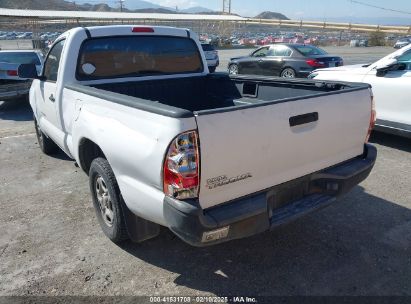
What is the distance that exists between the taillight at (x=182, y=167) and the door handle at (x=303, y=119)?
2.82 ft

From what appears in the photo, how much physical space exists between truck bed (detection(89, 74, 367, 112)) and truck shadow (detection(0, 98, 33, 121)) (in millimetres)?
5980

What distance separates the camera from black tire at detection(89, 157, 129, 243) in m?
3.18

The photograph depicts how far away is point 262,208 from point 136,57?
8.84ft

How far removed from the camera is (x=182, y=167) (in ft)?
7.82

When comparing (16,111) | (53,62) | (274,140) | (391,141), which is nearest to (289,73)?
(391,141)

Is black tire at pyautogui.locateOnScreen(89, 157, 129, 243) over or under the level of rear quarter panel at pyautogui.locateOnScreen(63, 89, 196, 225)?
under

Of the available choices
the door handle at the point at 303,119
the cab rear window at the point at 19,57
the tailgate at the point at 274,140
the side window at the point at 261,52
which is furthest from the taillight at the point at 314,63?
the door handle at the point at 303,119

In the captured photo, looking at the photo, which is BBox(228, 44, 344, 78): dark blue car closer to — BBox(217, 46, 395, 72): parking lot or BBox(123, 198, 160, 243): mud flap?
BBox(217, 46, 395, 72): parking lot

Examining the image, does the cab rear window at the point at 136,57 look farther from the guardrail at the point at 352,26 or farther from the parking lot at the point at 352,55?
the guardrail at the point at 352,26

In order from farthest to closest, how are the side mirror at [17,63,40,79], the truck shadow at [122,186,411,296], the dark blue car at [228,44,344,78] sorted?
the dark blue car at [228,44,344,78], the side mirror at [17,63,40,79], the truck shadow at [122,186,411,296]

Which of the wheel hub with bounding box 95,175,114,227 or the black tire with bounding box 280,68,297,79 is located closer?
the wheel hub with bounding box 95,175,114,227

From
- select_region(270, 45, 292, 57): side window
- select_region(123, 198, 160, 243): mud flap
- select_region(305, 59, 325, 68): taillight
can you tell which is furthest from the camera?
select_region(270, 45, 292, 57): side window

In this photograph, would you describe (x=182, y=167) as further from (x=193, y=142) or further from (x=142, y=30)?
(x=142, y=30)

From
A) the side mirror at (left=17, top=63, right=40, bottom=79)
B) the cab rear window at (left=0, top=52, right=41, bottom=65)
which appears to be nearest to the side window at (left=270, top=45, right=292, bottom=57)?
the cab rear window at (left=0, top=52, right=41, bottom=65)
